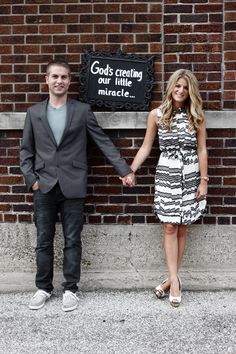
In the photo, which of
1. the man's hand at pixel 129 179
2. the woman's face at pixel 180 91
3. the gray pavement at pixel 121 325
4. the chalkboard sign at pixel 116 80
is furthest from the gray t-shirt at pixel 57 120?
the gray pavement at pixel 121 325

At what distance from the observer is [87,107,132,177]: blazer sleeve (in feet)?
15.1

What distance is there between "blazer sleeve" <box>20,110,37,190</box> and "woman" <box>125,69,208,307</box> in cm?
81

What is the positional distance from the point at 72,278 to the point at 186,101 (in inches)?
69.1

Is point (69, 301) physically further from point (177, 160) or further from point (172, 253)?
point (177, 160)

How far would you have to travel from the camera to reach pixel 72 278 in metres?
4.65

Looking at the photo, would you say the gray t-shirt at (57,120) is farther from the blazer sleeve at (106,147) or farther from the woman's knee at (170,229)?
the woman's knee at (170,229)

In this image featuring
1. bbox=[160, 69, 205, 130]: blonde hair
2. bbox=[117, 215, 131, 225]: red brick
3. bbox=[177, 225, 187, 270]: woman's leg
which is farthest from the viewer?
bbox=[117, 215, 131, 225]: red brick

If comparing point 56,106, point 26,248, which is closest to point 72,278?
point 26,248

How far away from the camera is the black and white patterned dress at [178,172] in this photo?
4504 mm

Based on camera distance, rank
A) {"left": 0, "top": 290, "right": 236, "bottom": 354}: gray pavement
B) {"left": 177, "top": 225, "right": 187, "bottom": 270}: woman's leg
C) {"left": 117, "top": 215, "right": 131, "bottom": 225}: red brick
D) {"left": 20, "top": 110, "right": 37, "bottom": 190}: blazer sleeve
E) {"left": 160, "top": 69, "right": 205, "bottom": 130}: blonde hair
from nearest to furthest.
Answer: {"left": 0, "top": 290, "right": 236, "bottom": 354}: gray pavement → {"left": 160, "top": 69, "right": 205, "bottom": 130}: blonde hair → {"left": 20, "top": 110, "right": 37, "bottom": 190}: blazer sleeve → {"left": 177, "top": 225, "right": 187, "bottom": 270}: woman's leg → {"left": 117, "top": 215, "right": 131, "bottom": 225}: red brick

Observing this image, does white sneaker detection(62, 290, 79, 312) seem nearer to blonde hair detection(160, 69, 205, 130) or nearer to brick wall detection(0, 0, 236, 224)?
brick wall detection(0, 0, 236, 224)

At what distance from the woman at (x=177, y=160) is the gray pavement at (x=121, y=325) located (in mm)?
260

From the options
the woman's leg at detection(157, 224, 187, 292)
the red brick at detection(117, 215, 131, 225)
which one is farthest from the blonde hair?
the red brick at detection(117, 215, 131, 225)

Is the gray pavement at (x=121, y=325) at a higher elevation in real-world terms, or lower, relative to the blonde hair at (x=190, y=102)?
lower
